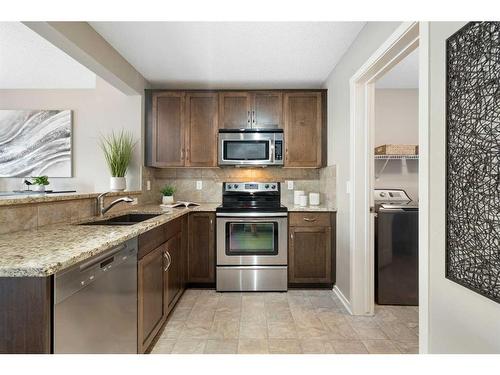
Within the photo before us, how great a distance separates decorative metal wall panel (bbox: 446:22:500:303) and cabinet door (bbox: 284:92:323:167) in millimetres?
2137

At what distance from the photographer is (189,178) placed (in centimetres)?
373

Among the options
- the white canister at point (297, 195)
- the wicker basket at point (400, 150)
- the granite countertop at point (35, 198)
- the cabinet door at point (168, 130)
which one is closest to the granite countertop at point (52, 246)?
the granite countertop at point (35, 198)

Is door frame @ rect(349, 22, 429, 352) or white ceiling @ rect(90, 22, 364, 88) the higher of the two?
white ceiling @ rect(90, 22, 364, 88)

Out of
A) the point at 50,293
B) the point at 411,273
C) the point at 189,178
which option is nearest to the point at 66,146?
the point at 189,178

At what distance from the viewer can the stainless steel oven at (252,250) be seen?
2.95 metres

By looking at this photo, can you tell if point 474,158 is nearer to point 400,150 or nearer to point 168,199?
point 400,150

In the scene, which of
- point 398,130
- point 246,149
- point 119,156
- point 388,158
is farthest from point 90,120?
point 398,130

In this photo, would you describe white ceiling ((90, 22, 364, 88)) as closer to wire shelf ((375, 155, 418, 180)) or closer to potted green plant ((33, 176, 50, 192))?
wire shelf ((375, 155, 418, 180))

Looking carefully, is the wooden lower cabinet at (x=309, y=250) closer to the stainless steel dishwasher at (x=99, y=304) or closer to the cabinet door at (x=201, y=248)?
the cabinet door at (x=201, y=248)

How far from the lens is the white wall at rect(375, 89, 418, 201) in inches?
138

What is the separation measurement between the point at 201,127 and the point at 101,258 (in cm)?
237


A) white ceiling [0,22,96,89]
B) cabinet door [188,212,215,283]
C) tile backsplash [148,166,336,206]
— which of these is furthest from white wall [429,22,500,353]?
white ceiling [0,22,96,89]

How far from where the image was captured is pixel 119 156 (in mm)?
3039
